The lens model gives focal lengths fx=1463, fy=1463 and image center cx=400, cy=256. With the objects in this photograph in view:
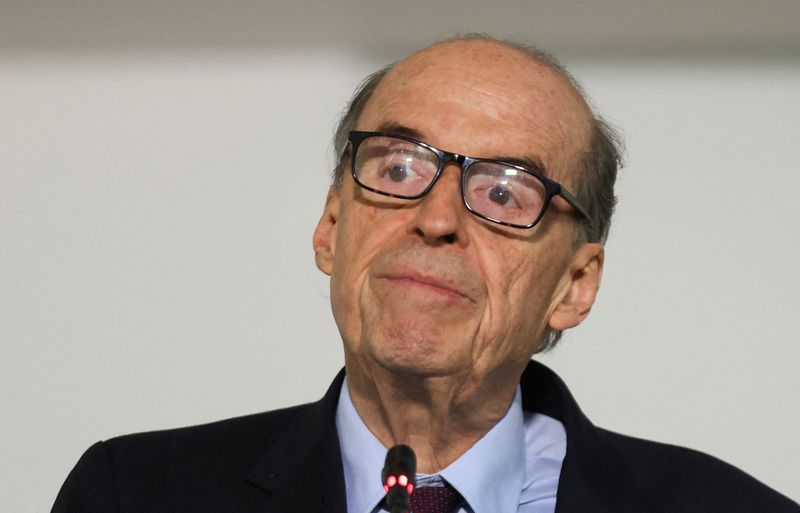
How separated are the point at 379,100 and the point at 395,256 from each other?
0.39 meters

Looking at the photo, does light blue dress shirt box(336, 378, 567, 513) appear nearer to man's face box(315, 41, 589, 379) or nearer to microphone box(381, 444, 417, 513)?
man's face box(315, 41, 589, 379)

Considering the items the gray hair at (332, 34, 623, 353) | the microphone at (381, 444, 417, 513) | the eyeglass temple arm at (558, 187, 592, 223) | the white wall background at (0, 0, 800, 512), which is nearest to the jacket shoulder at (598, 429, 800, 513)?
the gray hair at (332, 34, 623, 353)

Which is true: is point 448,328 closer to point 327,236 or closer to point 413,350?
point 413,350

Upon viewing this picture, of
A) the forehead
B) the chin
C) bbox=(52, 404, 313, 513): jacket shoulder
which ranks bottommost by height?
bbox=(52, 404, 313, 513): jacket shoulder

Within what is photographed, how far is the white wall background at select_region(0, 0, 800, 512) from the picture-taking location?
13.0 feet

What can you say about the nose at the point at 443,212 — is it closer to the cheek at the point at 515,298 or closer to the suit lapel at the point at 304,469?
the cheek at the point at 515,298

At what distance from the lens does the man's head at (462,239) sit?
240cm

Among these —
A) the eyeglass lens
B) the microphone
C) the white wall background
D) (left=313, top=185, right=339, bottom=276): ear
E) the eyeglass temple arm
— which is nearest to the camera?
the microphone

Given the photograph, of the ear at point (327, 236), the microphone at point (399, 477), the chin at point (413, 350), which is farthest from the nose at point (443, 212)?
the microphone at point (399, 477)

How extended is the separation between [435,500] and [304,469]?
0.80 ft

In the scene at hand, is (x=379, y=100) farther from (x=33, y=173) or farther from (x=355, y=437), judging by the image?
(x=33, y=173)

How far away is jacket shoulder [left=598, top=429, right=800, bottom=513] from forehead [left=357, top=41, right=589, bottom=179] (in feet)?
1.92

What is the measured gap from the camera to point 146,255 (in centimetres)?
396

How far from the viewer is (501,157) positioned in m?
2.52
